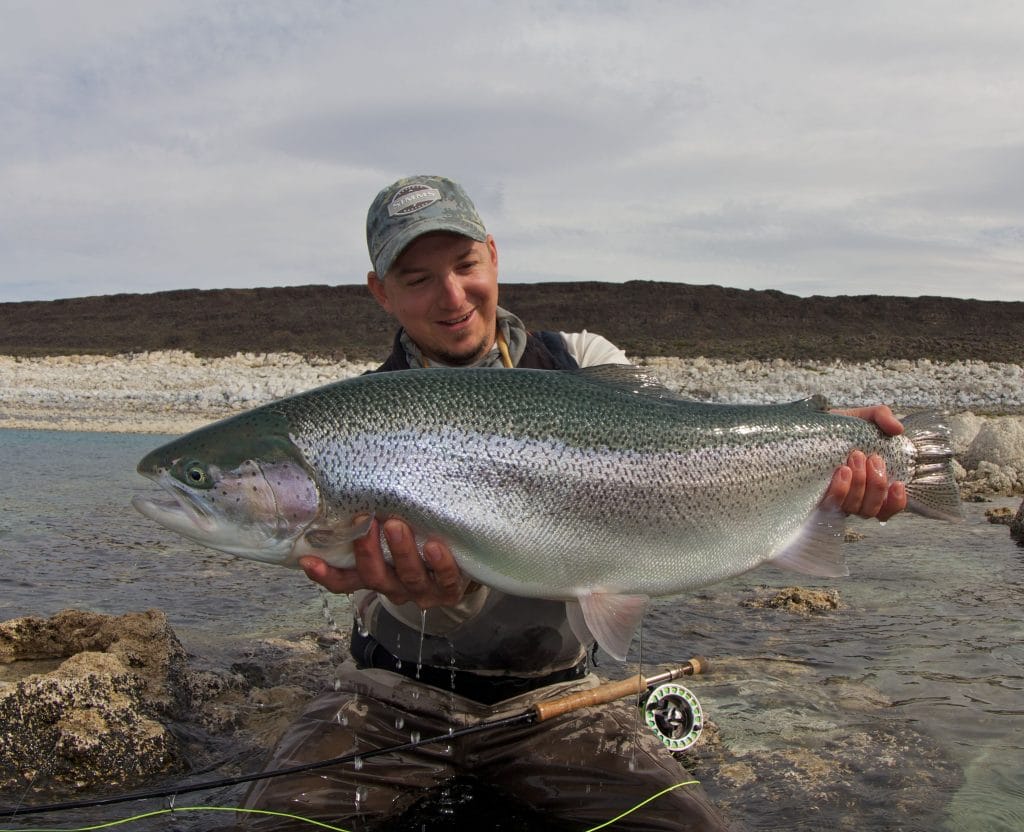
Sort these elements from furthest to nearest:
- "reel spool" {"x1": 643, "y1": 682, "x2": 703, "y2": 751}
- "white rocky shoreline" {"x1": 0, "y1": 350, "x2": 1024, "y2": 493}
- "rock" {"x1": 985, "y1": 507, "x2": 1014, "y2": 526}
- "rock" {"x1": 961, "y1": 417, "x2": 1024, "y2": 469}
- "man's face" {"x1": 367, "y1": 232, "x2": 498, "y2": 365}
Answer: "white rocky shoreline" {"x1": 0, "y1": 350, "x2": 1024, "y2": 493}, "rock" {"x1": 961, "y1": 417, "x2": 1024, "y2": 469}, "rock" {"x1": 985, "y1": 507, "x2": 1014, "y2": 526}, "reel spool" {"x1": 643, "y1": 682, "x2": 703, "y2": 751}, "man's face" {"x1": 367, "y1": 232, "x2": 498, "y2": 365}

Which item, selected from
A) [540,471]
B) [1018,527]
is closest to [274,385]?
[1018,527]

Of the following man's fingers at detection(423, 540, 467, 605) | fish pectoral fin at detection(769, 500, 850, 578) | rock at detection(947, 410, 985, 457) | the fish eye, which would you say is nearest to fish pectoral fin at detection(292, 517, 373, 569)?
man's fingers at detection(423, 540, 467, 605)

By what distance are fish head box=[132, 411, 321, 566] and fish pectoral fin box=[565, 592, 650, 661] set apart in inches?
38.2

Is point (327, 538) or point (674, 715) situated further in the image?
point (674, 715)

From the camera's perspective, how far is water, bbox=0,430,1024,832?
4031mm

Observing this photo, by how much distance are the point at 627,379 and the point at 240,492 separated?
Answer: 1.39m

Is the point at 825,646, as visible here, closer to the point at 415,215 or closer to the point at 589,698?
the point at 589,698

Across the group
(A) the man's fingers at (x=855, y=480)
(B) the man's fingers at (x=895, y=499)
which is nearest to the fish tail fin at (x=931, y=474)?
(B) the man's fingers at (x=895, y=499)

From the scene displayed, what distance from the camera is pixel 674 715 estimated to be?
166 inches

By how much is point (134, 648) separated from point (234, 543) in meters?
2.07

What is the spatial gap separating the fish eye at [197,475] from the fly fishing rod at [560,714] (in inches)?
42.9

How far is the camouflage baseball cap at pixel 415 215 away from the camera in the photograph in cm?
378

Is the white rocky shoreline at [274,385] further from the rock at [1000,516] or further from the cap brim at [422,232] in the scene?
the cap brim at [422,232]

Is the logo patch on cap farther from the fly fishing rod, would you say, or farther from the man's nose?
the fly fishing rod
